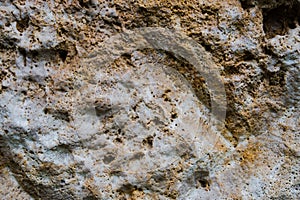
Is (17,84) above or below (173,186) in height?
above

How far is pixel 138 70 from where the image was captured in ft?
3.64

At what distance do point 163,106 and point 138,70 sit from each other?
116mm

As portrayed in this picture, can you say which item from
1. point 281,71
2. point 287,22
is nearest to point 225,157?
point 281,71

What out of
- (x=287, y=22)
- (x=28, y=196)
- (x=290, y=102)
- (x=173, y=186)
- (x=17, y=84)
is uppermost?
(x=287, y=22)

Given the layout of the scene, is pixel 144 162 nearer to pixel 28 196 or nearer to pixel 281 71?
pixel 28 196

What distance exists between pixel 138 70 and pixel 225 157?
1.11 feet

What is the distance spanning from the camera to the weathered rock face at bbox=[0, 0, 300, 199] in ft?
3.48

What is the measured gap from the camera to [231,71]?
1131mm

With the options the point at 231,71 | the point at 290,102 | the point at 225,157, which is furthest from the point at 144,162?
the point at 290,102

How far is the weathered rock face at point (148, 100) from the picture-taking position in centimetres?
106

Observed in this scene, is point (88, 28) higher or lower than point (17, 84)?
higher

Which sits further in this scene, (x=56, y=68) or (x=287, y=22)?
(x=287, y=22)

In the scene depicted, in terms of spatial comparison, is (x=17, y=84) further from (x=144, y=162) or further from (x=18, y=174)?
(x=144, y=162)

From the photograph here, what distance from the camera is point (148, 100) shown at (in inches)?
43.6
